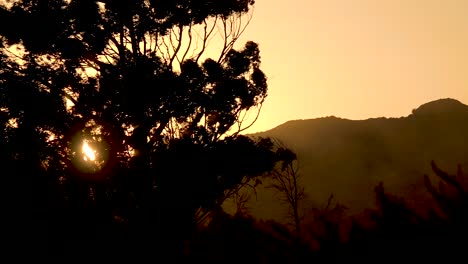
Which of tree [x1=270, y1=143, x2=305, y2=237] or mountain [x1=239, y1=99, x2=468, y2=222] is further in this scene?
mountain [x1=239, y1=99, x2=468, y2=222]

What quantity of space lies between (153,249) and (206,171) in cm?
1336

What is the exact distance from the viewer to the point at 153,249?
2912mm

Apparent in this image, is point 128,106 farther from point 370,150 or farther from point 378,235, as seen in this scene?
point 370,150

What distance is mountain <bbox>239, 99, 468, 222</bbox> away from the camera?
9119 centimetres

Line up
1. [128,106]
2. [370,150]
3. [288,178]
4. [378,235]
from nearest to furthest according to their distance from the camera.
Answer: [378,235]
[128,106]
[288,178]
[370,150]

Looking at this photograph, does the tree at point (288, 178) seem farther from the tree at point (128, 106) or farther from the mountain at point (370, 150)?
the mountain at point (370, 150)

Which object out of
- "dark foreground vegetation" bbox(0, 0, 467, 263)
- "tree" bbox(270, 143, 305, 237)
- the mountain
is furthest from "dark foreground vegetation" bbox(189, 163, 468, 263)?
the mountain

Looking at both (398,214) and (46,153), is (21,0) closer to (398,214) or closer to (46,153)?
(46,153)

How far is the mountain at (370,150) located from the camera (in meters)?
91.2

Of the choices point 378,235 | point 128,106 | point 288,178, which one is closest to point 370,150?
point 288,178

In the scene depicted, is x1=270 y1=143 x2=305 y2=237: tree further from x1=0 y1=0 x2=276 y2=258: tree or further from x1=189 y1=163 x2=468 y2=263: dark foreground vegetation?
x1=189 y1=163 x2=468 y2=263: dark foreground vegetation

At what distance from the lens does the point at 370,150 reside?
370 ft

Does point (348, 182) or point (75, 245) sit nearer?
point (75, 245)

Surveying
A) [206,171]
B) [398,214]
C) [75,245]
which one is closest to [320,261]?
[398,214]
